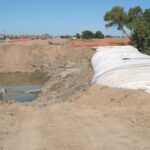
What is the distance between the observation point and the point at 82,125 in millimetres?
9562

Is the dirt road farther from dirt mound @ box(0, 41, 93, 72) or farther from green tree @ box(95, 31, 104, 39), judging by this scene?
green tree @ box(95, 31, 104, 39)

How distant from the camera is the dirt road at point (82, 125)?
819 centimetres

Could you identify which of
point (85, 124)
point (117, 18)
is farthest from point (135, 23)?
point (85, 124)

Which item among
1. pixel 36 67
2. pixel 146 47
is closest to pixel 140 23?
pixel 146 47

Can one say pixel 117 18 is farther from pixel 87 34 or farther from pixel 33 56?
pixel 87 34

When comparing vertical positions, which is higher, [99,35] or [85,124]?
[85,124]

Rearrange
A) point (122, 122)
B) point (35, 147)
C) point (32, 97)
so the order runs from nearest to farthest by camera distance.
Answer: point (35, 147)
point (122, 122)
point (32, 97)

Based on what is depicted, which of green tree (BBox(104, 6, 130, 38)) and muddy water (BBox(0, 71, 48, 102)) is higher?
green tree (BBox(104, 6, 130, 38))

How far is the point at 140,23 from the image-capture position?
125ft

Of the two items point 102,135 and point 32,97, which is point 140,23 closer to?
point 32,97

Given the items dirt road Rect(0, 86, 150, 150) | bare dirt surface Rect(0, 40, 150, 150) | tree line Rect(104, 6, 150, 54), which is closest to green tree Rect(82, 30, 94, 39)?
tree line Rect(104, 6, 150, 54)

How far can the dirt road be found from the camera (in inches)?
322

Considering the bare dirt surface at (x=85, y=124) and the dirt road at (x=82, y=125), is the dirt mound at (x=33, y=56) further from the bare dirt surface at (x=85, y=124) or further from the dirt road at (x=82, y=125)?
the dirt road at (x=82, y=125)

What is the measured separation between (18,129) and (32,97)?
13.9 m
